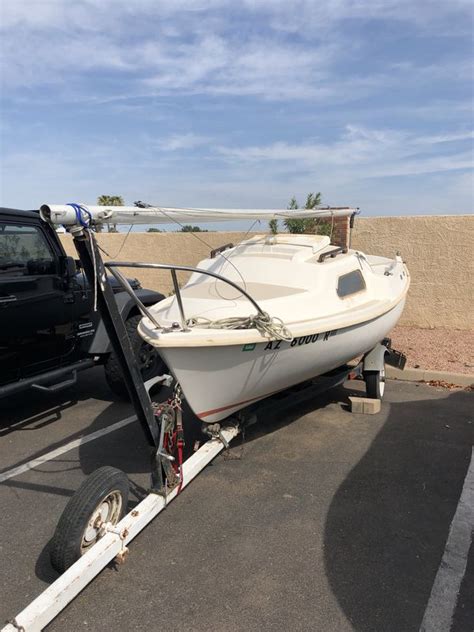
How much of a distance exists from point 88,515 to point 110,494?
0.72ft

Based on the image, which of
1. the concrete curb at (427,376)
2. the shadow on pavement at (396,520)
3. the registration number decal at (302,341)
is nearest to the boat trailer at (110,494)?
the registration number decal at (302,341)

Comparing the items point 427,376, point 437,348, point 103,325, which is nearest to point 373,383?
point 427,376

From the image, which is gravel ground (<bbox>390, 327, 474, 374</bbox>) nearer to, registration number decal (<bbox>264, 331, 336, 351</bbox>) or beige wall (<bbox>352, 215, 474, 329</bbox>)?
beige wall (<bbox>352, 215, 474, 329</bbox>)

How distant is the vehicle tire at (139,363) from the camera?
5.68 m

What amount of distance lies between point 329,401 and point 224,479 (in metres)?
2.17

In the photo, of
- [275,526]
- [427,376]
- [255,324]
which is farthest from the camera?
[427,376]

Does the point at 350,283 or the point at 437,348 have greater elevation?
the point at 350,283

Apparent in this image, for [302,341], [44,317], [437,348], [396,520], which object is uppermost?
[44,317]

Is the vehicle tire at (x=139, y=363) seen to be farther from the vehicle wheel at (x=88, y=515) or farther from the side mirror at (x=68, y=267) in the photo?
the vehicle wheel at (x=88, y=515)

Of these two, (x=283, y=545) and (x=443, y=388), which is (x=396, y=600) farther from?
(x=443, y=388)

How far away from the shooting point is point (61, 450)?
462cm

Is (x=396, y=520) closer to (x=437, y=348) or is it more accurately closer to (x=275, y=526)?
(x=275, y=526)

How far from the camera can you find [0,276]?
4.74 meters

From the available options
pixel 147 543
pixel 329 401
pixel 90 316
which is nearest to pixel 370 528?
pixel 147 543
